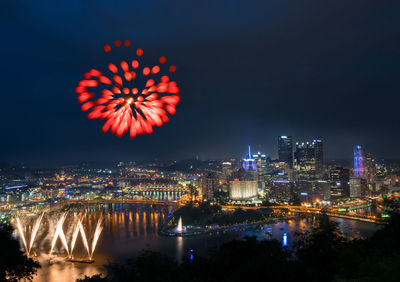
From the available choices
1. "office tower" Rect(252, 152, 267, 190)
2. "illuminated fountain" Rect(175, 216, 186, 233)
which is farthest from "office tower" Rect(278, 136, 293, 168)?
"illuminated fountain" Rect(175, 216, 186, 233)

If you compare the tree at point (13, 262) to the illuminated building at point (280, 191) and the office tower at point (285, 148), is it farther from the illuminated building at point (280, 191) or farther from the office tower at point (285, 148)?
the office tower at point (285, 148)

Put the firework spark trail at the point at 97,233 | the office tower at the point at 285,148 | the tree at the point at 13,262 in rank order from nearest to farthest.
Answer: the tree at the point at 13,262 < the firework spark trail at the point at 97,233 < the office tower at the point at 285,148

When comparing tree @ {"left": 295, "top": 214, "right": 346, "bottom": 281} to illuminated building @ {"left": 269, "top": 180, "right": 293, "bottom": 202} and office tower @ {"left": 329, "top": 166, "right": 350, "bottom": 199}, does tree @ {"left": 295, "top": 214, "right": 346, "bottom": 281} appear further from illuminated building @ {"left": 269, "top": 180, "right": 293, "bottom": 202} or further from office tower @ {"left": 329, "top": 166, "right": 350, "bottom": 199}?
office tower @ {"left": 329, "top": 166, "right": 350, "bottom": 199}

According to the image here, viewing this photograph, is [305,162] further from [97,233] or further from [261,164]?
[97,233]

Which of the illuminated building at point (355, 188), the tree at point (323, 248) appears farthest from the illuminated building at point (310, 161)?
the tree at point (323, 248)

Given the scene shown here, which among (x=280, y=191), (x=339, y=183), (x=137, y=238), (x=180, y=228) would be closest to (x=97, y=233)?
(x=137, y=238)
